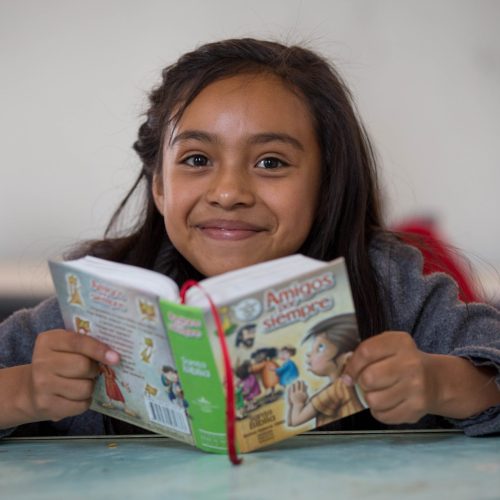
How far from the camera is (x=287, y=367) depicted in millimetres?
904

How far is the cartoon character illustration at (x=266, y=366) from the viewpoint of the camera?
0.88 meters

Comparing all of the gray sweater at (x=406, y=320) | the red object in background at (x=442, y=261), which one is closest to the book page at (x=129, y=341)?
the gray sweater at (x=406, y=320)

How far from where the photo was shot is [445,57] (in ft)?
9.66

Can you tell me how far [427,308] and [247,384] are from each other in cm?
49

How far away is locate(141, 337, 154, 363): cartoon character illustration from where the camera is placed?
3.01ft

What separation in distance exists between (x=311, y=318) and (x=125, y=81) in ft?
7.52

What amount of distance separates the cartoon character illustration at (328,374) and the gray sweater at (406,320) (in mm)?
319

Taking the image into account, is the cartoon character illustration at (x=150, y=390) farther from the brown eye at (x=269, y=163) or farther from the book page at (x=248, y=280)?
the brown eye at (x=269, y=163)

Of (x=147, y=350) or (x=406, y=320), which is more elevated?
(x=147, y=350)

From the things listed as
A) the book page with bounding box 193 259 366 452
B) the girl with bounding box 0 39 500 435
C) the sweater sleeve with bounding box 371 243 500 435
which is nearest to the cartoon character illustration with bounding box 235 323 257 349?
the book page with bounding box 193 259 366 452

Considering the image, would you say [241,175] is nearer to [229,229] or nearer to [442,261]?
[229,229]

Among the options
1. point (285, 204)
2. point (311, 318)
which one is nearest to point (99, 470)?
point (311, 318)

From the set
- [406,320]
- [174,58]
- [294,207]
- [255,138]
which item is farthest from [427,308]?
[174,58]

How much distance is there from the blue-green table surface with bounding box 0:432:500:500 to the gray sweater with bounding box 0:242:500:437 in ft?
0.79
